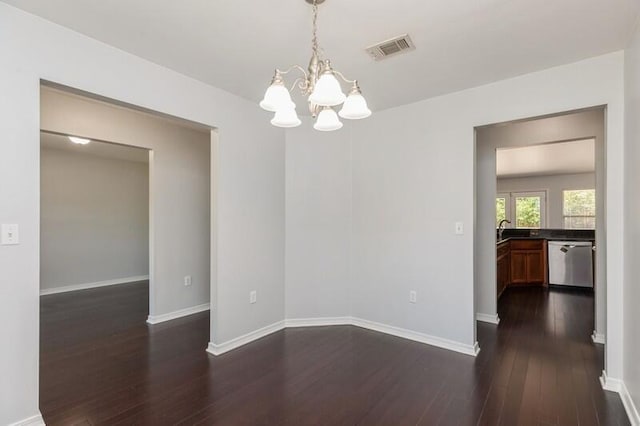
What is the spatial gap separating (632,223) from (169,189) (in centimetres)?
445

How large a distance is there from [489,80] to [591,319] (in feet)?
11.0

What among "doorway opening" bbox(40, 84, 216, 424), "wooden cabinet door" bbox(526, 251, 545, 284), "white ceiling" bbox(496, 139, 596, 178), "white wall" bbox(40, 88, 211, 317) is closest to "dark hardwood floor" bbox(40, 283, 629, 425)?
"doorway opening" bbox(40, 84, 216, 424)

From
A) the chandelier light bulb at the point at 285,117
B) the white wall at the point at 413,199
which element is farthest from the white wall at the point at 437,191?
the chandelier light bulb at the point at 285,117

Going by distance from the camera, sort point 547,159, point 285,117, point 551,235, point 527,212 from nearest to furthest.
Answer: point 285,117
point 547,159
point 551,235
point 527,212

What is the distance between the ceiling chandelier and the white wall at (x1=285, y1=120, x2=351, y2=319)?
1850 mm

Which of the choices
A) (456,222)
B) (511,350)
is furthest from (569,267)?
(456,222)

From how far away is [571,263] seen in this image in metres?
5.66

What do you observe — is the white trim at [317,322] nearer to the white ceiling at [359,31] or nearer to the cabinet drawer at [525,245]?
the white ceiling at [359,31]

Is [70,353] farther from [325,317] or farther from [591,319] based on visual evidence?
[591,319]

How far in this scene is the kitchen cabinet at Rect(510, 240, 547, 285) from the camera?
5781mm

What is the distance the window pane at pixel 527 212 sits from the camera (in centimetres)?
835

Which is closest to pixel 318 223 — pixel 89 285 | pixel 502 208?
pixel 89 285

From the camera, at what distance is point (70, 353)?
297 cm

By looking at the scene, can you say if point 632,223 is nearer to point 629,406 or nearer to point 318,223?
point 629,406
